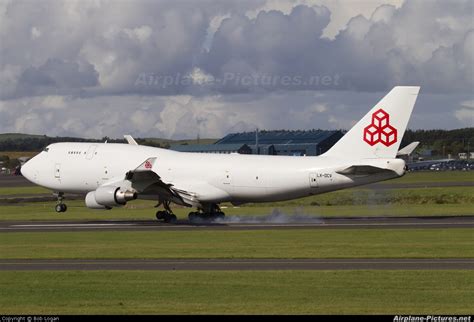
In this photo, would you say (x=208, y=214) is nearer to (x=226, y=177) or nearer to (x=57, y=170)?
(x=226, y=177)

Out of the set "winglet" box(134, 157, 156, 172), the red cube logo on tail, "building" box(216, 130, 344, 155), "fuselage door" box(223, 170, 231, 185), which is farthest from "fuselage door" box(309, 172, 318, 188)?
"building" box(216, 130, 344, 155)

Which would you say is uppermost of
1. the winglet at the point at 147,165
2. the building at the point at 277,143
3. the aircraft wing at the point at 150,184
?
the building at the point at 277,143

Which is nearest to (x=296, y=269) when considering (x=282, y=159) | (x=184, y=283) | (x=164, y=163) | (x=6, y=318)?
(x=184, y=283)

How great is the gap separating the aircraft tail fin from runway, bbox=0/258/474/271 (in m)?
19.5

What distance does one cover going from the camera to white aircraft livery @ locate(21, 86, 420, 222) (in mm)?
49156

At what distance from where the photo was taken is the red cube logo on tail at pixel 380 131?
4916cm

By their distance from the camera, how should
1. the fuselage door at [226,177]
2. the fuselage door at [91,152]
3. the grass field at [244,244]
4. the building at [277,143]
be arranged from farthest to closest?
the building at [277,143], the fuselage door at [91,152], the fuselage door at [226,177], the grass field at [244,244]

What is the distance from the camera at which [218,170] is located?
52844 millimetres

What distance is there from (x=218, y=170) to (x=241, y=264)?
928 inches

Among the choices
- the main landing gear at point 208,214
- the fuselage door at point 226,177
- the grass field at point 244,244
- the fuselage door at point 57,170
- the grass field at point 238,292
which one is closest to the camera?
the grass field at point 238,292

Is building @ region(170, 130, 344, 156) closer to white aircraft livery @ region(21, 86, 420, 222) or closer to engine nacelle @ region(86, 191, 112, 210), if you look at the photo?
white aircraft livery @ region(21, 86, 420, 222)

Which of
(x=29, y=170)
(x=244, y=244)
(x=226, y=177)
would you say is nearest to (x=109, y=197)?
(x=226, y=177)

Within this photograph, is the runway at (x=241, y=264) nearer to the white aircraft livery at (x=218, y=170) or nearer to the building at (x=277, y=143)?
the white aircraft livery at (x=218, y=170)

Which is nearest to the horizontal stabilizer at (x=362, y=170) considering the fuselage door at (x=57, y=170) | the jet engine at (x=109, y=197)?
the jet engine at (x=109, y=197)
